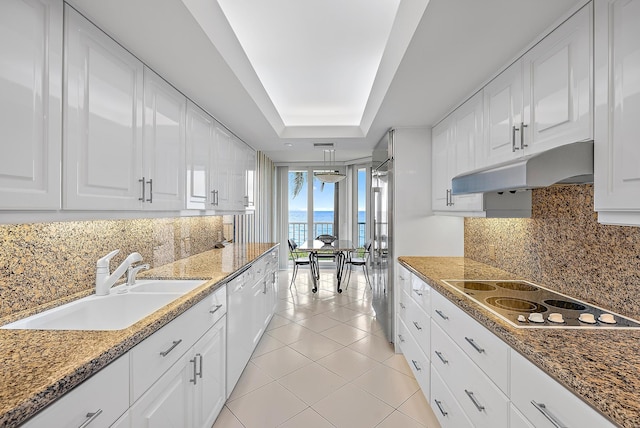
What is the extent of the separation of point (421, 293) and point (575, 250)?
3.28ft

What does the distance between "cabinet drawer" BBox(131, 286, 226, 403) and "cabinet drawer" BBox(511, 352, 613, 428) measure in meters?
1.38

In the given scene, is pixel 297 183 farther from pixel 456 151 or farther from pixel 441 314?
pixel 441 314

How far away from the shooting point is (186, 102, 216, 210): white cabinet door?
7.72 feet

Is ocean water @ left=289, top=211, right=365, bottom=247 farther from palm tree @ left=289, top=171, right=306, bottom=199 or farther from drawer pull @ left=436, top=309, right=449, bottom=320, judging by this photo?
drawer pull @ left=436, top=309, right=449, bottom=320

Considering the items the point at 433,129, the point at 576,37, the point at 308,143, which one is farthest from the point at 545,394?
the point at 308,143

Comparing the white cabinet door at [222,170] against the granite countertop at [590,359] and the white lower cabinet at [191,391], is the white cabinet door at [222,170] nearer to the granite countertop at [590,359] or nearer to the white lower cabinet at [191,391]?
the white lower cabinet at [191,391]

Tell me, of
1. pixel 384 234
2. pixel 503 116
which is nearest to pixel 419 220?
pixel 384 234

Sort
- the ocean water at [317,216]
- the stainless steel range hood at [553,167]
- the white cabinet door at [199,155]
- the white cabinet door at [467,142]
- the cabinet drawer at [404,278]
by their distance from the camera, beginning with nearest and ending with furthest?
the stainless steel range hood at [553,167], the white cabinet door at [467,142], the white cabinet door at [199,155], the cabinet drawer at [404,278], the ocean water at [317,216]

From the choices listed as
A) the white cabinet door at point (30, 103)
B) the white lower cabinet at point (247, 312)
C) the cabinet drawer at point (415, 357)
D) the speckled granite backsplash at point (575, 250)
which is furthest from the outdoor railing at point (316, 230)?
the white cabinet door at point (30, 103)

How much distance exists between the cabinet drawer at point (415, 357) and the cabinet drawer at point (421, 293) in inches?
13.4

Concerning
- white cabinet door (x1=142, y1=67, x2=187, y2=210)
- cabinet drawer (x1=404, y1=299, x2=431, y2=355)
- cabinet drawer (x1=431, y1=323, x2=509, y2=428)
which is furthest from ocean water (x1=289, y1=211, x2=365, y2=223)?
cabinet drawer (x1=431, y1=323, x2=509, y2=428)

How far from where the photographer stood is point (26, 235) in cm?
136

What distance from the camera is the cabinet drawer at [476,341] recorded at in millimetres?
1230

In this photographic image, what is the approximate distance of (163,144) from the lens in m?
1.97
